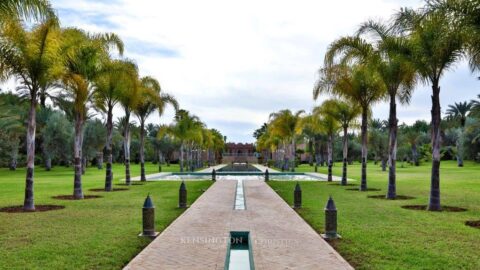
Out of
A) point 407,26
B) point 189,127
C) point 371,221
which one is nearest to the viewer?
point 371,221

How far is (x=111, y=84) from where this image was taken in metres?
21.4

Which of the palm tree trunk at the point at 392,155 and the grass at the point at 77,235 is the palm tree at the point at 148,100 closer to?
the grass at the point at 77,235

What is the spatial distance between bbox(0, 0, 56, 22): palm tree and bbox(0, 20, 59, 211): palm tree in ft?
11.0

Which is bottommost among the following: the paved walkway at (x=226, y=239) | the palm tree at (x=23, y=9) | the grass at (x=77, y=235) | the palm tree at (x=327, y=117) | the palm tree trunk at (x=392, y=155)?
the grass at (x=77, y=235)

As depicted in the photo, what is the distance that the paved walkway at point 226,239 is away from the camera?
7309mm

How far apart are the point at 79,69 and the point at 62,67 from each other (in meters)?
2.81

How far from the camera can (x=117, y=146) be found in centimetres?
7019

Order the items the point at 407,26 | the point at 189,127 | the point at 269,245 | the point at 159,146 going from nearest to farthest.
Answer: the point at 269,245, the point at 407,26, the point at 189,127, the point at 159,146

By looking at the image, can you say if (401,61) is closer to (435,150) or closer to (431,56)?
(431,56)

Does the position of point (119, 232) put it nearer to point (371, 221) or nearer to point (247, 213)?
point (247, 213)

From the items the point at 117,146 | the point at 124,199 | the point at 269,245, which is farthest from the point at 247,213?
the point at 117,146

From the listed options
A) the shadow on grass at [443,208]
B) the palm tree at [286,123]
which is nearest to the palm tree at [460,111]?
the palm tree at [286,123]

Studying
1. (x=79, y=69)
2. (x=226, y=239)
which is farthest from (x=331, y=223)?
(x=79, y=69)

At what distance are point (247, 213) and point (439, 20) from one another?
745 centimetres
